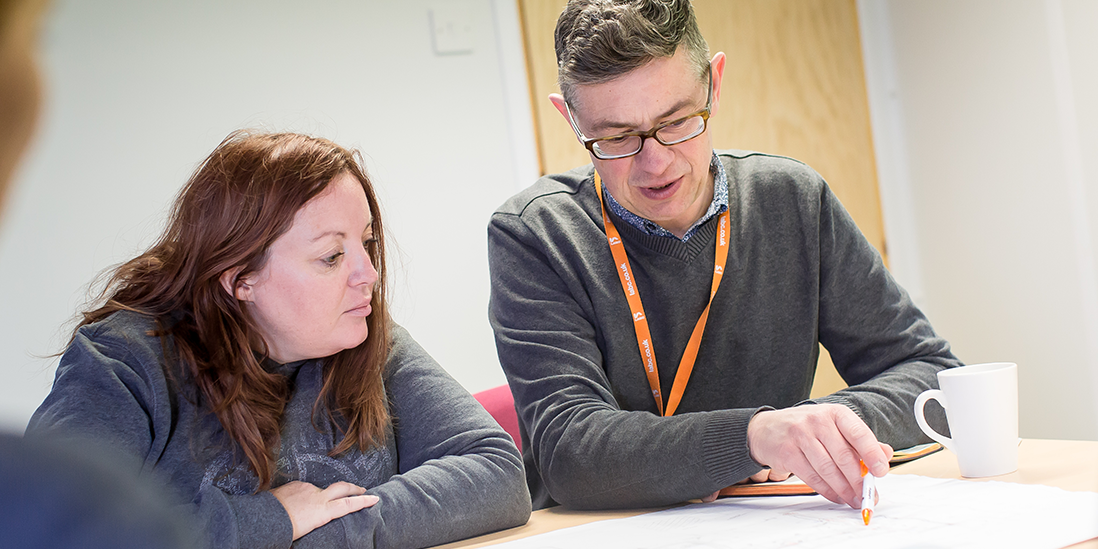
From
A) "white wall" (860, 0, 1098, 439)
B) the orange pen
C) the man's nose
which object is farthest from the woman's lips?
"white wall" (860, 0, 1098, 439)

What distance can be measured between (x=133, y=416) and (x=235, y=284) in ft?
0.84

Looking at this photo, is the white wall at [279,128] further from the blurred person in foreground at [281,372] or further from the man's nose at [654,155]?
the man's nose at [654,155]

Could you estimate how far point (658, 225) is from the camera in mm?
1507

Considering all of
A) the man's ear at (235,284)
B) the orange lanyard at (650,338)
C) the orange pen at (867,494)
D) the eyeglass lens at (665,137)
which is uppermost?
the eyeglass lens at (665,137)

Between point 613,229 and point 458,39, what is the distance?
144cm

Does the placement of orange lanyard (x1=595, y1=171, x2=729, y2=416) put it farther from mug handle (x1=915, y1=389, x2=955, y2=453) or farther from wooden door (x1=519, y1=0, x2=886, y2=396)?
wooden door (x1=519, y1=0, x2=886, y2=396)

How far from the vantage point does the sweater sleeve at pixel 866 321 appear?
1.41 meters

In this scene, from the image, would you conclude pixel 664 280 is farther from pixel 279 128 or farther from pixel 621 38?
pixel 279 128

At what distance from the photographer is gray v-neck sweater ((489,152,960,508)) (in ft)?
4.61

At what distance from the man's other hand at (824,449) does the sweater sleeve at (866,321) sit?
0.35 metres

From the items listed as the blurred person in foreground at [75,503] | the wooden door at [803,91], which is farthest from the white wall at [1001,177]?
the blurred person in foreground at [75,503]

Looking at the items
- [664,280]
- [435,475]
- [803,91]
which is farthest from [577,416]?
[803,91]

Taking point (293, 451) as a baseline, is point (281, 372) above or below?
above

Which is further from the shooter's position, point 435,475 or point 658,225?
point 658,225
